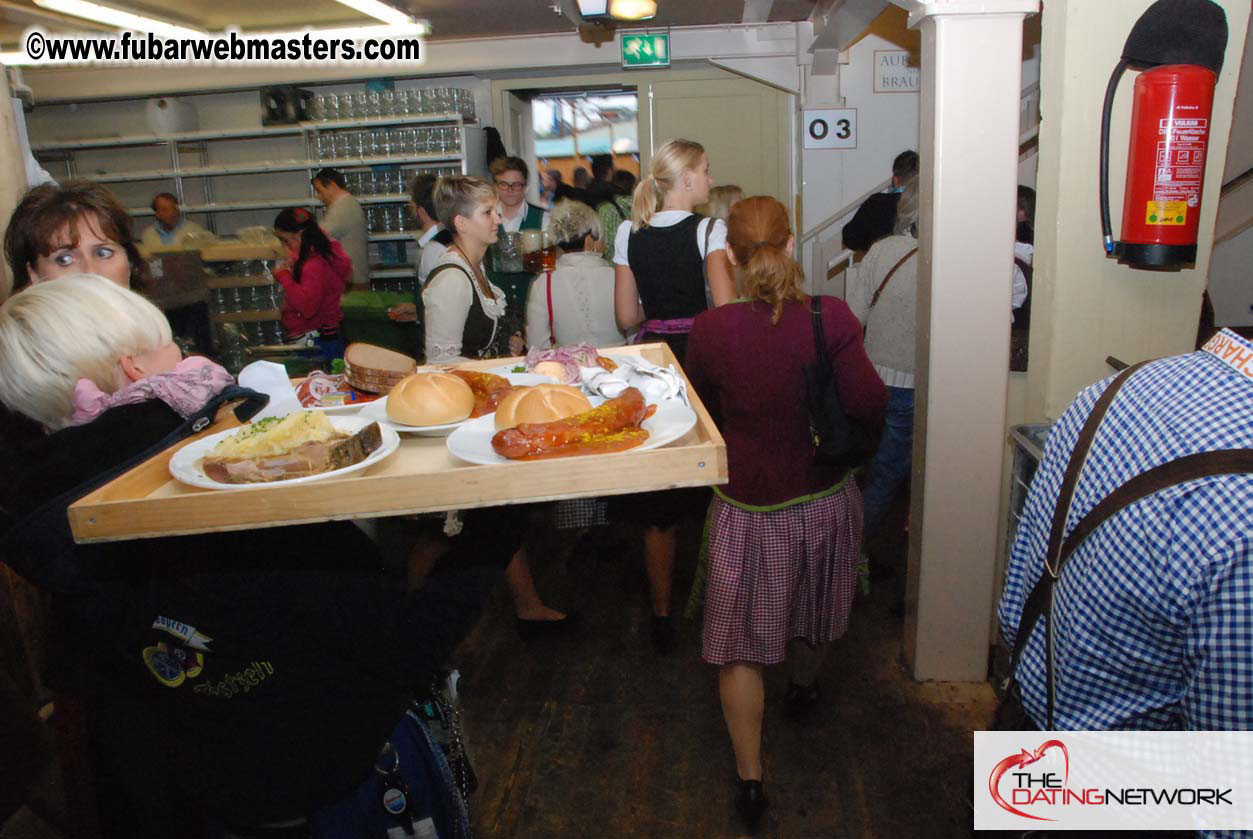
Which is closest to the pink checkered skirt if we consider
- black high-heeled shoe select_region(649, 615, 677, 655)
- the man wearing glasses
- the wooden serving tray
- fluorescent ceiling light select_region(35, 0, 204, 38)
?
black high-heeled shoe select_region(649, 615, 677, 655)

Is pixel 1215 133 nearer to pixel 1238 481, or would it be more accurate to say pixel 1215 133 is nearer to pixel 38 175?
pixel 1238 481

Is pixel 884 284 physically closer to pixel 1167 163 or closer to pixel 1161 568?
pixel 1167 163

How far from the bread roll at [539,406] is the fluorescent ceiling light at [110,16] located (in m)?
5.33

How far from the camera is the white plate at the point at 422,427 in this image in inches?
48.9

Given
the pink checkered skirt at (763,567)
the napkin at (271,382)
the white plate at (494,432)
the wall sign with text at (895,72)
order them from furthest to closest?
the wall sign with text at (895,72) → the pink checkered skirt at (763,567) → the napkin at (271,382) → the white plate at (494,432)

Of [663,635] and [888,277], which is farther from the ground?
[888,277]

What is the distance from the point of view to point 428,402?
1.26 meters

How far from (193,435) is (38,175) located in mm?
2068

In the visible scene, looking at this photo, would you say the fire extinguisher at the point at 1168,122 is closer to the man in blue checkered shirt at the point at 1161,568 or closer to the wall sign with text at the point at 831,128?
the man in blue checkered shirt at the point at 1161,568

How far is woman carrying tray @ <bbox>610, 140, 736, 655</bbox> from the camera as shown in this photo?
3.11 meters

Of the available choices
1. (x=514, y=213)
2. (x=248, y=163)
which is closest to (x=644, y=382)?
(x=514, y=213)

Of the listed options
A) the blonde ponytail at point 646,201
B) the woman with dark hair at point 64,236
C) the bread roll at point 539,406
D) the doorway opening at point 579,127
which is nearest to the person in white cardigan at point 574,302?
the blonde ponytail at point 646,201

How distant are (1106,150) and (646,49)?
602 centimetres

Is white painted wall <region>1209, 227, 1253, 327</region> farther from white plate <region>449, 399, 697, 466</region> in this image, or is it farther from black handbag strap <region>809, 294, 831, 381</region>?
white plate <region>449, 399, 697, 466</region>
